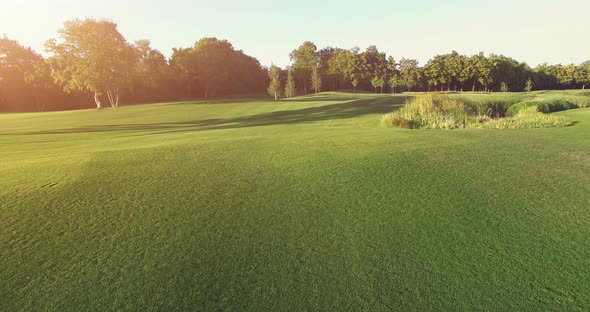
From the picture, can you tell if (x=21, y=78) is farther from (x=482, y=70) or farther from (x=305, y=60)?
(x=482, y=70)

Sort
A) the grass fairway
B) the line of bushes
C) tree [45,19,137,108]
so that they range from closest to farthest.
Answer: the grass fairway
the line of bushes
tree [45,19,137,108]

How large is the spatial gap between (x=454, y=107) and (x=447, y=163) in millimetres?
14032

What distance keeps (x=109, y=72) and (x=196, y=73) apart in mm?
31628

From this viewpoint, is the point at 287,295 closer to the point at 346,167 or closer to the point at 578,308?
the point at 578,308

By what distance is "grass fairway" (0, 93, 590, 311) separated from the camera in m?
3.56

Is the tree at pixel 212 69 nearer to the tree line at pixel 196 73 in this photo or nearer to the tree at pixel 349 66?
the tree line at pixel 196 73

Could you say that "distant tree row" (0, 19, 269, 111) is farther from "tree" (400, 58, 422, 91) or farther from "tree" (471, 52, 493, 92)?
"tree" (471, 52, 493, 92)

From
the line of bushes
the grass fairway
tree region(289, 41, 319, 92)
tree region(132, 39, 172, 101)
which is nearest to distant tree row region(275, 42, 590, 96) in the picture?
tree region(289, 41, 319, 92)

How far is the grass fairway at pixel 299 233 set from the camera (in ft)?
11.7

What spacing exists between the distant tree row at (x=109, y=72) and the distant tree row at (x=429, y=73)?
15.2 meters

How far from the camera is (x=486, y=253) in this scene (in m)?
4.24

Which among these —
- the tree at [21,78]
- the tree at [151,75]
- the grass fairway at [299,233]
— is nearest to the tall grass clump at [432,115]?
the grass fairway at [299,233]

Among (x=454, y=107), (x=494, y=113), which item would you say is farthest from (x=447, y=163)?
(x=494, y=113)

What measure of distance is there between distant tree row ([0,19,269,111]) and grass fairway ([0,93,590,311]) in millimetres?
40036
